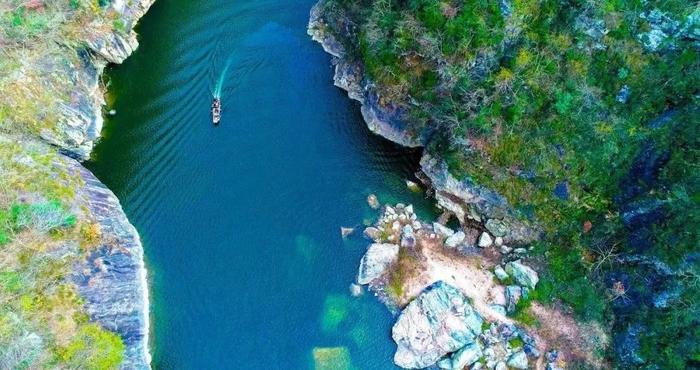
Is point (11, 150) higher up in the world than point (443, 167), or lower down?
lower down

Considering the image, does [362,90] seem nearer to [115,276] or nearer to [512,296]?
[512,296]

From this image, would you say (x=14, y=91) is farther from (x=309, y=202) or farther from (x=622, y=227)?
(x=622, y=227)

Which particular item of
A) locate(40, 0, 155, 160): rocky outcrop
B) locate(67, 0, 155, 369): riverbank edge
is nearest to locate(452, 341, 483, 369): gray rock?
locate(67, 0, 155, 369): riverbank edge

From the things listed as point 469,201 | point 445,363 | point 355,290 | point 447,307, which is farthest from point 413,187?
point 445,363

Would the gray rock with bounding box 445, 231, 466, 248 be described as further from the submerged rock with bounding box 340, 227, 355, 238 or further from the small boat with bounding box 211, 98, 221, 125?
the small boat with bounding box 211, 98, 221, 125

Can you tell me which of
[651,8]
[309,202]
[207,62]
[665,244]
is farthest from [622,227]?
[207,62]
